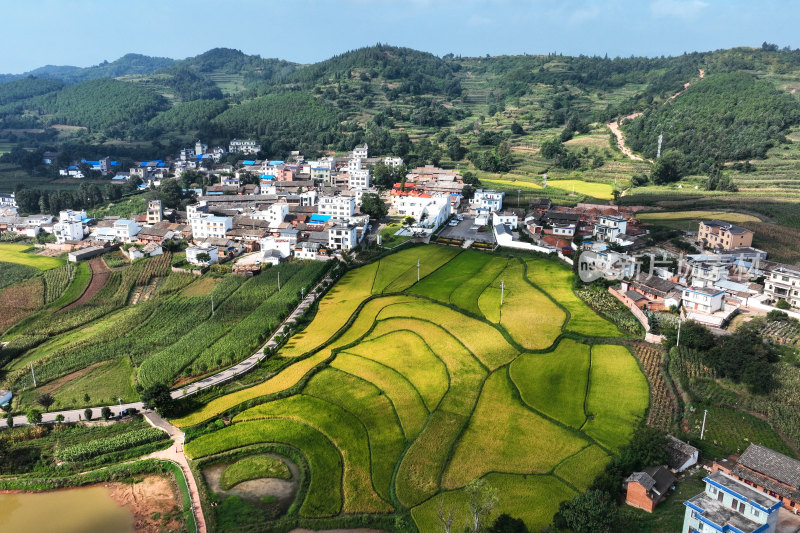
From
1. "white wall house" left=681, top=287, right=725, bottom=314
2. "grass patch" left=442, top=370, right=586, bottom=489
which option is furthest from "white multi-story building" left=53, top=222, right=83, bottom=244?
"white wall house" left=681, top=287, right=725, bottom=314

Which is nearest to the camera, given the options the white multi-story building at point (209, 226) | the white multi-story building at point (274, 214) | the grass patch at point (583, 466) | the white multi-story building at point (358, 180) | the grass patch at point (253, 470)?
the grass patch at point (583, 466)

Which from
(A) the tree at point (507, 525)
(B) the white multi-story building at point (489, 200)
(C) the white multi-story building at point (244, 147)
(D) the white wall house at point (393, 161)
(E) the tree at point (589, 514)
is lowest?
(A) the tree at point (507, 525)

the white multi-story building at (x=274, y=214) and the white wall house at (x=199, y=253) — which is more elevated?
the white multi-story building at (x=274, y=214)

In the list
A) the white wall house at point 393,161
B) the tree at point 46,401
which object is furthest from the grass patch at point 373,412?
the white wall house at point 393,161

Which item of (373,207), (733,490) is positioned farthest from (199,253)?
(733,490)

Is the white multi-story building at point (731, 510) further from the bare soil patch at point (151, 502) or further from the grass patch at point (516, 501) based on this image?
the bare soil patch at point (151, 502)

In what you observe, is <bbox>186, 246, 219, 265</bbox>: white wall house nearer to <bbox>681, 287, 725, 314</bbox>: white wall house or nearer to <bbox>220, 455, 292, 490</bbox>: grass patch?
<bbox>220, 455, 292, 490</bbox>: grass patch
